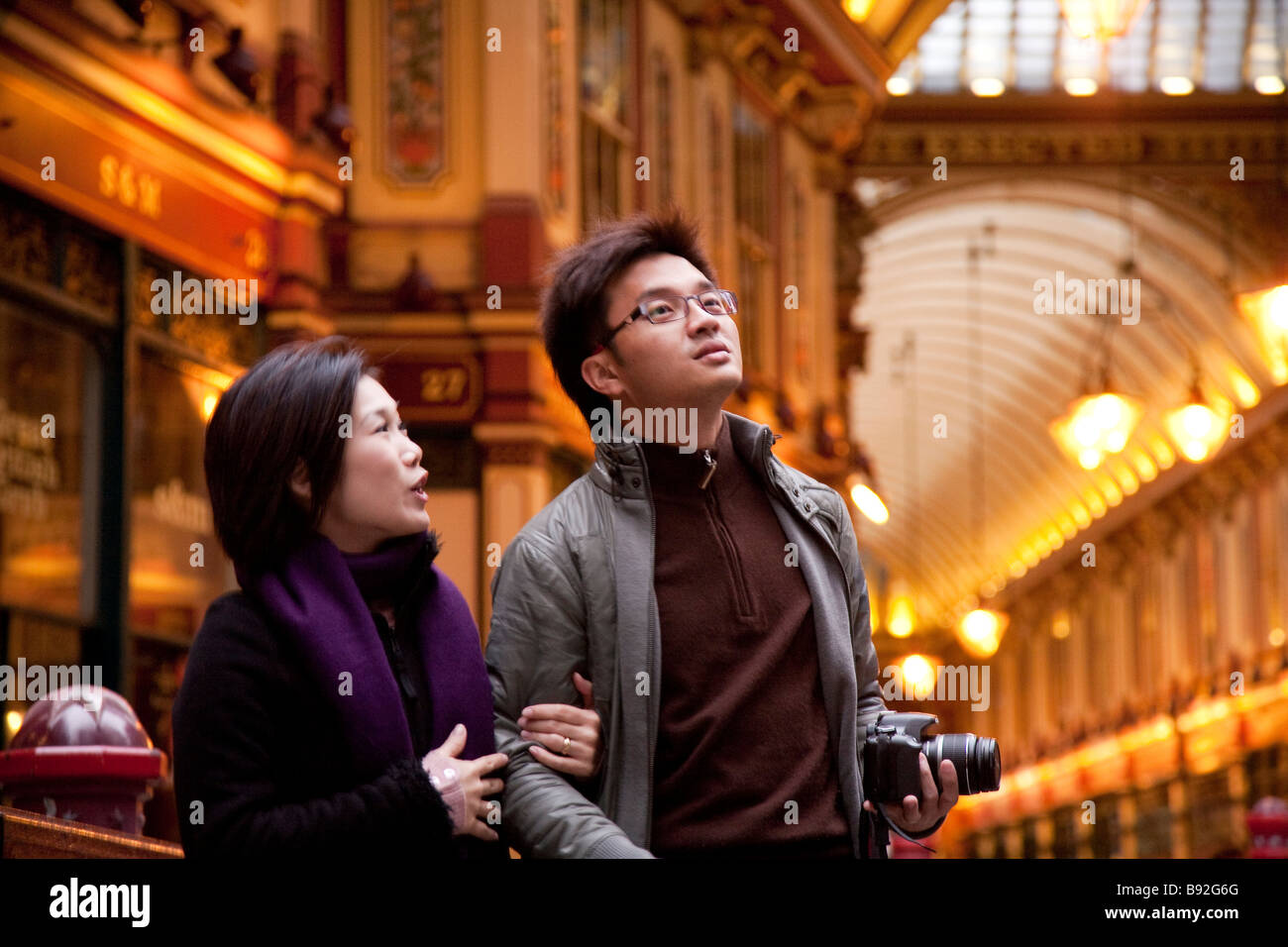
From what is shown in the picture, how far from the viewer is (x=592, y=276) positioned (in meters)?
3.42

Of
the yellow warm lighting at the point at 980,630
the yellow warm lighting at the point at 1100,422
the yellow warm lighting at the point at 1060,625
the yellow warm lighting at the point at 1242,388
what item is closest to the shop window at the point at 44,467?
the yellow warm lighting at the point at 1100,422

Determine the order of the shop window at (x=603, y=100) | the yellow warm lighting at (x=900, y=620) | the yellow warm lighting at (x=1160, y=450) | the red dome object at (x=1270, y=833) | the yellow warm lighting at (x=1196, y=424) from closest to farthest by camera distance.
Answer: the red dome object at (x=1270, y=833), the shop window at (x=603, y=100), the yellow warm lighting at (x=1196, y=424), the yellow warm lighting at (x=1160, y=450), the yellow warm lighting at (x=900, y=620)

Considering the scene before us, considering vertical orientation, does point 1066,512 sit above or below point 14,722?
above

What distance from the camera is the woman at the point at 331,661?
2816mm

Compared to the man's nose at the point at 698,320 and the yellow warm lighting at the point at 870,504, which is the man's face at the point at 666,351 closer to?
the man's nose at the point at 698,320

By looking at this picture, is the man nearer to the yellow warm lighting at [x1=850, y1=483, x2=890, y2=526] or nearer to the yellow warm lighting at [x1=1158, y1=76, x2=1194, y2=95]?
the yellow warm lighting at [x1=850, y1=483, x2=890, y2=526]

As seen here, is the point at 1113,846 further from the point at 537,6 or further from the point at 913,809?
the point at 913,809

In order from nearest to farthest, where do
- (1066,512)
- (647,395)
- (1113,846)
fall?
(647,395) → (1113,846) → (1066,512)

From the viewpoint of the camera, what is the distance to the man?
3100mm

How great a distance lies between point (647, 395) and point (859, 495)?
883 cm

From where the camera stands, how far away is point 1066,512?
36031 mm

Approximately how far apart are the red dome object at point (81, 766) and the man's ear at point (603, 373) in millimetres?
1669

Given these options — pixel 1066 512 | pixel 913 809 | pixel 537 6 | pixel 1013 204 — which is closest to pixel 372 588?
pixel 913 809
